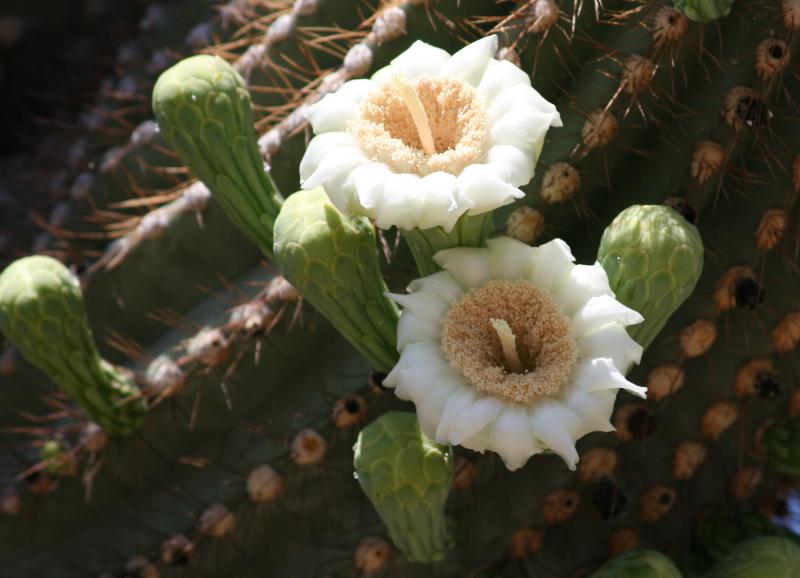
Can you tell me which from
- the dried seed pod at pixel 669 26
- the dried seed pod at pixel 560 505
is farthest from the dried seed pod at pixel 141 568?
the dried seed pod at pixel 669 26

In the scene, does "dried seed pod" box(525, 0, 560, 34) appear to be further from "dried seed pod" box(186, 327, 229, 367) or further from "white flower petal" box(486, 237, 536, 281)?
"dried seed pod" box(186, 327, 229, 367)

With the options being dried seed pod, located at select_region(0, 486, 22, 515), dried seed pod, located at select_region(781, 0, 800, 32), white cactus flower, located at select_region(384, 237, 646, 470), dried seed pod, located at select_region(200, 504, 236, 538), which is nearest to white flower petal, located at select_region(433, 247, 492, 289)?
white cactus flower, located at select_region(384, 237, 646, 470)

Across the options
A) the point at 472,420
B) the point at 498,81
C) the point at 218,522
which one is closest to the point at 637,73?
the point at 498,81

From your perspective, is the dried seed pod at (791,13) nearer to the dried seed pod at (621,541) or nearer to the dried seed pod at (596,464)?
the dried seed pod at (596,464)

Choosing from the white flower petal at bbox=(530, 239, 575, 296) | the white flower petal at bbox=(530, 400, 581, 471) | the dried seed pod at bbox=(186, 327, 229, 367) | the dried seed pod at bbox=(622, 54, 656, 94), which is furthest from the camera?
the dried seed pod at bbox=(186, 327, 229, 367)

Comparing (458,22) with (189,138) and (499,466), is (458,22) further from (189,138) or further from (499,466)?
(499,466)

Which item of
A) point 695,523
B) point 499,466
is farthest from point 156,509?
point 695,523
